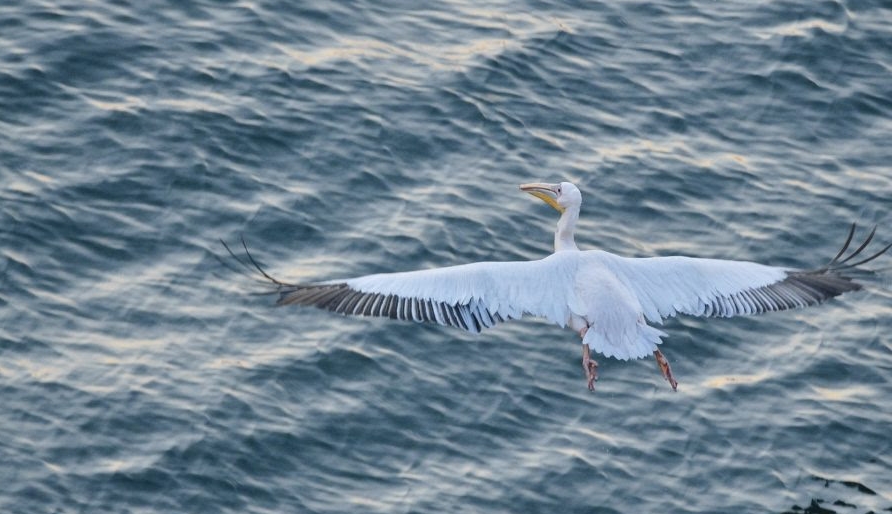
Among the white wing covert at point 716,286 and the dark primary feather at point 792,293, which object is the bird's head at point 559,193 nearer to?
the white wing covert at point 716,286

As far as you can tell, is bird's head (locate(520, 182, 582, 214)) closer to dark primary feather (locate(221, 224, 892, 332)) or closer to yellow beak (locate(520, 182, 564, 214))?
yellow beak (locate(520, 182, 564, 214))

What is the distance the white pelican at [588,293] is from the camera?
12945 mm

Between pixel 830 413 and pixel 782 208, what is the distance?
303 cm

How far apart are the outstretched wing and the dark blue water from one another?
5.17ft

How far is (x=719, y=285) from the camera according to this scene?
1381 cm

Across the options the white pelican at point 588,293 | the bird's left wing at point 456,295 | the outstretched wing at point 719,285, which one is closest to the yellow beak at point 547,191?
the white pelican at point 588,293

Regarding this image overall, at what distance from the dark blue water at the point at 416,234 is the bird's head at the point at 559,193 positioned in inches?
60.7

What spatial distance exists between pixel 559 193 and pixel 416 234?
2.25 metres

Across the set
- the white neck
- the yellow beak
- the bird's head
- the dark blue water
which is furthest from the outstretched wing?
the dark blue water

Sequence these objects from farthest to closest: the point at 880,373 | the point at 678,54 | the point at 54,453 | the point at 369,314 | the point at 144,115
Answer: the point at 678,54 → the point at 144,115 → the point at 880,373 → the point at 54,453 → the point at 369,314

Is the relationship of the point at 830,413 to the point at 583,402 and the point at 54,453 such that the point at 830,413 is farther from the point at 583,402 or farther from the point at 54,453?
the point at 54,453

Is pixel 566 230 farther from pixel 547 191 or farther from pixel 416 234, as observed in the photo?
pixel 416 234

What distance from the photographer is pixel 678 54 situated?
19.7 metres

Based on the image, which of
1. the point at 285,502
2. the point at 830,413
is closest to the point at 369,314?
the point at 285,502
